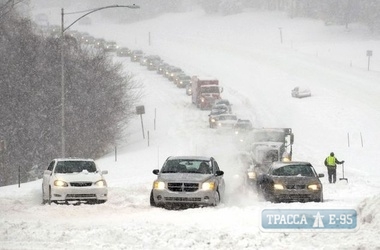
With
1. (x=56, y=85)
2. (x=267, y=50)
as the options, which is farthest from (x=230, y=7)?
(x=56, y=85)

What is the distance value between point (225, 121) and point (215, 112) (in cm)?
297

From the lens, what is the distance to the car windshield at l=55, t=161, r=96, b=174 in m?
25.7

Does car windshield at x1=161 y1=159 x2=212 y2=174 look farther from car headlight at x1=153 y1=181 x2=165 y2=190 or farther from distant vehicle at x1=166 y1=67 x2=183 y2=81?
distant vehicle at x1=166 y1=67 x2=183 y2=81

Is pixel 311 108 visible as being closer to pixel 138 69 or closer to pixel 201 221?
pixel 138 69

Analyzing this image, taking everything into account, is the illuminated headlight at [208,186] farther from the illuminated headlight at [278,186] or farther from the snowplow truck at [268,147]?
the snowplow truck at [268,147]

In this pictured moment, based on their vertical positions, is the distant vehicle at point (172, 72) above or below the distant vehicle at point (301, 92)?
above

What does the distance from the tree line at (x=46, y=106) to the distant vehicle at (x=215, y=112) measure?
22.4ft

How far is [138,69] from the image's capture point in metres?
99.7

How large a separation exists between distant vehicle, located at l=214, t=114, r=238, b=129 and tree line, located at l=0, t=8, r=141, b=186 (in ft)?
24.3

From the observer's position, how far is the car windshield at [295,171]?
26219 millimetres

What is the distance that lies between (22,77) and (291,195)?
37406 mm

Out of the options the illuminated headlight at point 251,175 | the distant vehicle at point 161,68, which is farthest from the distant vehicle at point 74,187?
the distant vehicle at point 161,68

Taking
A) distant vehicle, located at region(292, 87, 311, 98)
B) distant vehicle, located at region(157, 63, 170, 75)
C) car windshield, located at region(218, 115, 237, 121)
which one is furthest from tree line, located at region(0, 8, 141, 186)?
distant vehicle, located at region(157, 63, 170, 75)

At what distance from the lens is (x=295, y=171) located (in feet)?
86.7
